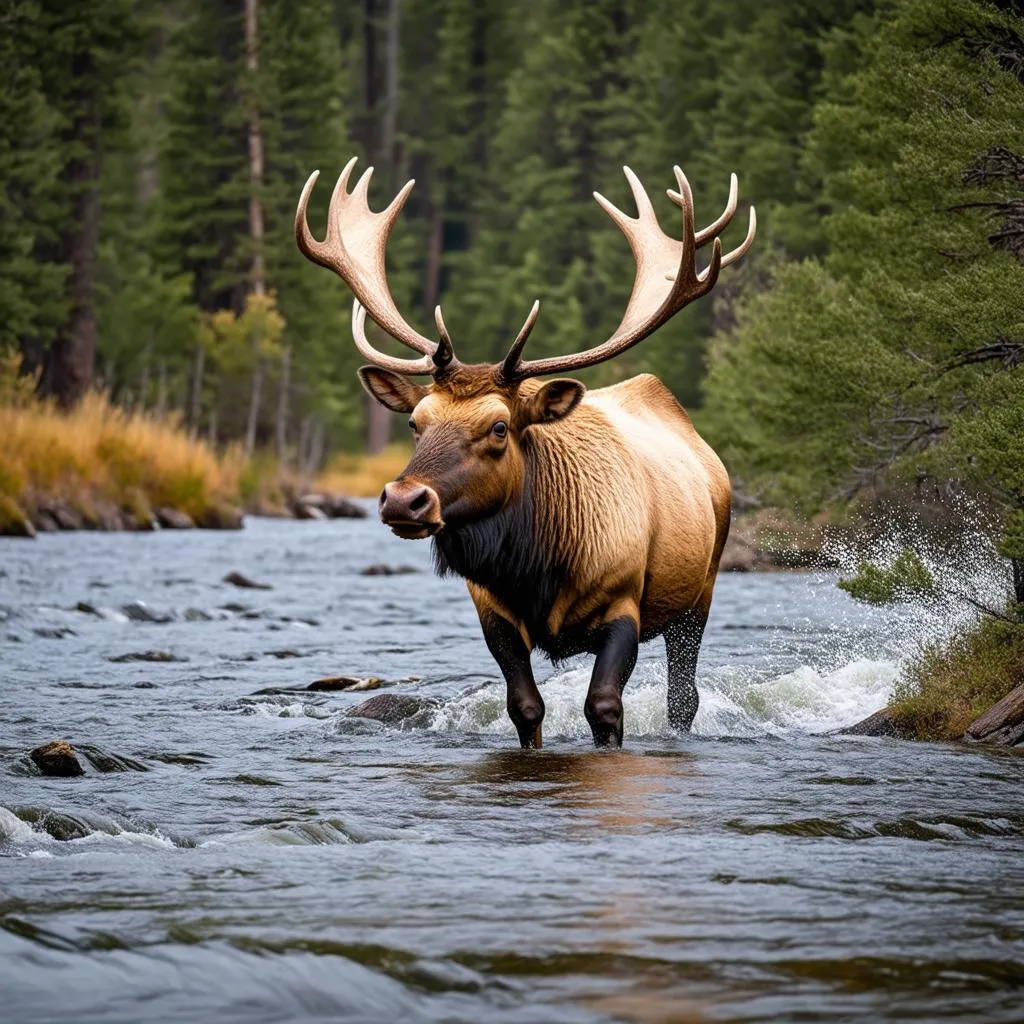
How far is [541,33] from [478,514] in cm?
5207

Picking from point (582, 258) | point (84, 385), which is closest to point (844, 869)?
point (84, 385)

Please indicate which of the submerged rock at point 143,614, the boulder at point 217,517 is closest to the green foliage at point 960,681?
the submerged rock at point 143,614

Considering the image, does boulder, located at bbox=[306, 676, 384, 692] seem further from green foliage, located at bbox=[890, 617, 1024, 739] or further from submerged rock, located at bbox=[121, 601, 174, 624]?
submerged rock, located at bbox=[121, 601, 174, 624]

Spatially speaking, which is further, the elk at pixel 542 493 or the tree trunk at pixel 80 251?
the tree trunk at pixel 80 251

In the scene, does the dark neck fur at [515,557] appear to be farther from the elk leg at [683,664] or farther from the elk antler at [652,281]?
the elk leg at [683,664]

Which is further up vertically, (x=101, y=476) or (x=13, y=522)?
(x=101, y=476)

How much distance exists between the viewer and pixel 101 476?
26.2 meters

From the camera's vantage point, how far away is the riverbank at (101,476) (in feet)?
79.8

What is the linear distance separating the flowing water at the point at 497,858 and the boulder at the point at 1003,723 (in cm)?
32

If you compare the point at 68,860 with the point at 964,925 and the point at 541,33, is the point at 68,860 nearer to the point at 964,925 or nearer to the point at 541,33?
the point at 964,925

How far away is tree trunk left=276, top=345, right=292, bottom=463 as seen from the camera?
3702 cm

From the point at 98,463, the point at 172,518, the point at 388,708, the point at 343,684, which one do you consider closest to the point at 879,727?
the point at 388,708

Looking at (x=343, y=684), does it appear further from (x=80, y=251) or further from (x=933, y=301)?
(x=80, y=251)

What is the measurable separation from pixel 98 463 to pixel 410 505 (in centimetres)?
1965
